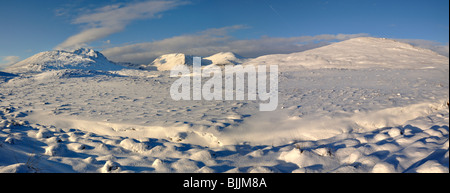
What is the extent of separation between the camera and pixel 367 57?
Result: 15.2 metres

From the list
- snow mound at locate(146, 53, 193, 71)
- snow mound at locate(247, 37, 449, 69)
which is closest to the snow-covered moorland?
snow mound at locate(247, 37, 449, 69)

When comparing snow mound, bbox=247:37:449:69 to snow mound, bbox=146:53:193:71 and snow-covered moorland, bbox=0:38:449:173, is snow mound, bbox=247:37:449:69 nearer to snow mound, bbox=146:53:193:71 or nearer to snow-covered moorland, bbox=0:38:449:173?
snow-covered moorland, bbox=0:38:449:173

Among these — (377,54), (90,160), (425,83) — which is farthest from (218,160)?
(377,54)

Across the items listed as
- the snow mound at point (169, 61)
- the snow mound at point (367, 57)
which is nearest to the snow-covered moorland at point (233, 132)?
the snow mound at point (367, 57)

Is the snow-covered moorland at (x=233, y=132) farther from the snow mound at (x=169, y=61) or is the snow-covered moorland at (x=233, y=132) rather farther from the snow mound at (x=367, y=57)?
the snow mound at (x=169, y=61)

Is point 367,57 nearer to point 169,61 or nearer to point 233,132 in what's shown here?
point 233,132

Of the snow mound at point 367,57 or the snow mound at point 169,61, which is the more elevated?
the snow mound at point 169,61

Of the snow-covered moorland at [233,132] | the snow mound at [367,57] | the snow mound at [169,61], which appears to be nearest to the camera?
the snow-covered moorland at [233,132]

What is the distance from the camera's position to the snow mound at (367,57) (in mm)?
13641

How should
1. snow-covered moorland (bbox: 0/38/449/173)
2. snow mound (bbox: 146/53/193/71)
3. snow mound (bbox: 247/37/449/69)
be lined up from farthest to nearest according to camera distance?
snow mound (bbox: 146/53/193/71) < snow mound (bbox: 247/37/449/69) < snow-covered moorland (bbox: 0/38/449/173)

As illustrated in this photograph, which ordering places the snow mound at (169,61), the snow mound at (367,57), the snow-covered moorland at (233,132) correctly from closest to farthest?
the snow-covered moorland at (233,132) < the snow mound at (367,57) < the snow mound at (169,61)

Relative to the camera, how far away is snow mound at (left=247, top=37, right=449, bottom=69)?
1364 centimetres
